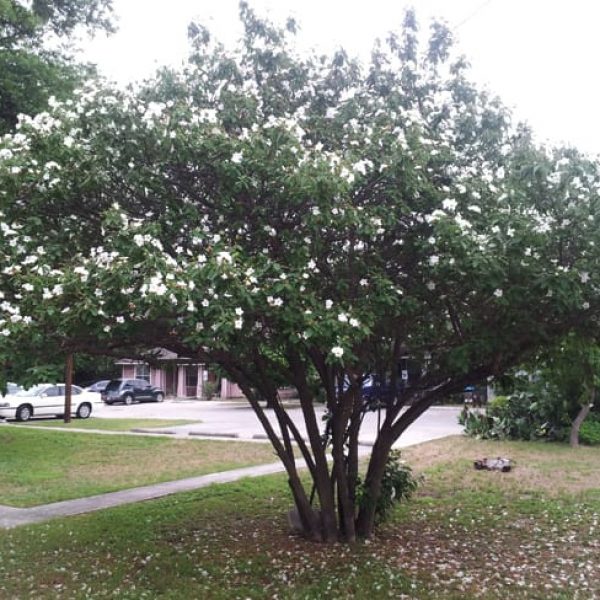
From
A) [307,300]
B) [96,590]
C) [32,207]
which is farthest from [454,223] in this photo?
[96,590]

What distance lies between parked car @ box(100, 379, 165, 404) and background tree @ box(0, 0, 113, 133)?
A: 27915 mm

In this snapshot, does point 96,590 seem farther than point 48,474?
No

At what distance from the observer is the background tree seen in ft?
41.7

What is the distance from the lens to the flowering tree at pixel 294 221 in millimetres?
4539

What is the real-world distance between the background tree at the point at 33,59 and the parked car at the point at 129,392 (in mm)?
27915

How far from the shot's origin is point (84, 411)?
2678 cm

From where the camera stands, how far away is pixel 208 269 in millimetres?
4309

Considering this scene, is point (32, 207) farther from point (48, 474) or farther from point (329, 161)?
point (48, 474)

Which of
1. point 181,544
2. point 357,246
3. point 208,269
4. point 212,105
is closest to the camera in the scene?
point 208,269

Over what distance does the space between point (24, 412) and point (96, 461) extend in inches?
509

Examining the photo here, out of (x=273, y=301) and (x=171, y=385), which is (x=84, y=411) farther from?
(x=273, y=301)

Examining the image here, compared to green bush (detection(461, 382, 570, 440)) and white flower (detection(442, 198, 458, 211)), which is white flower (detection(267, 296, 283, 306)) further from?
green bush (detection(461, 382, 570, 440))

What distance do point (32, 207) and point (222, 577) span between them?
3429 mm

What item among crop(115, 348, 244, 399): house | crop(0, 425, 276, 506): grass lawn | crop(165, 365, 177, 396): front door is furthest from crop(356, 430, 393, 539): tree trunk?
crop(165, 365, 177, 396): front door
